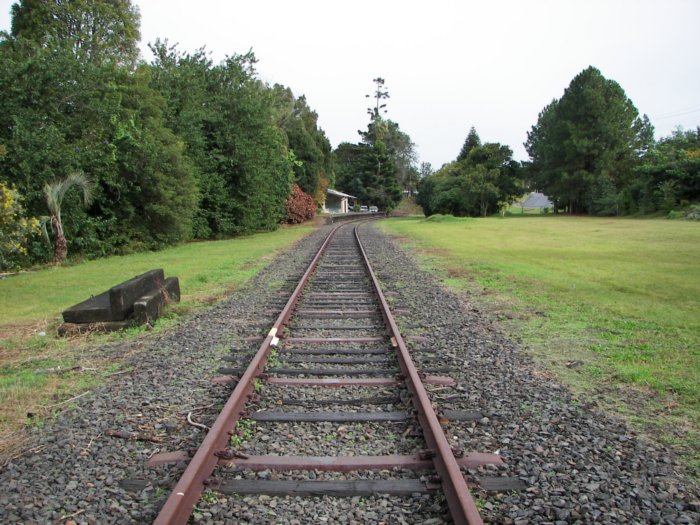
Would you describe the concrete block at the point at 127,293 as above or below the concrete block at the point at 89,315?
above

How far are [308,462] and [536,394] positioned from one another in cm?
236

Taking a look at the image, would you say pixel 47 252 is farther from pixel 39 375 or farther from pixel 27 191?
pixel 39 375

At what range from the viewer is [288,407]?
4.37 m

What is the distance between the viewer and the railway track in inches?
122


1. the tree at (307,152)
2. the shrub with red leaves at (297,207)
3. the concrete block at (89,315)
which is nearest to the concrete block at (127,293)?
the concrete block at (89,315)

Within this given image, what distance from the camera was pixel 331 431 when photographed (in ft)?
12.8

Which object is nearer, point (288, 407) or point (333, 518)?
point (333, 518)

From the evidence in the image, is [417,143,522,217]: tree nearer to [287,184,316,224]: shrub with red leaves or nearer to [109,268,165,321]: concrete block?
[287,184,316,224]: shrub with red leaves

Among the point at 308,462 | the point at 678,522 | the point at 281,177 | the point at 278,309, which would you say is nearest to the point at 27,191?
the point at 278,309

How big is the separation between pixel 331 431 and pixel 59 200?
49.0 ft

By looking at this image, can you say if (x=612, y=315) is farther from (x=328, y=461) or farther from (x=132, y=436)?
(x=132, y=436)

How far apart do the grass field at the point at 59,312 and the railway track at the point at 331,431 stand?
64.1 inches

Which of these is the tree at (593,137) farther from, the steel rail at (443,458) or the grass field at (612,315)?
the steel rail at (443,458)

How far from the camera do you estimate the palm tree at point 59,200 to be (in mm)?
15422
